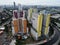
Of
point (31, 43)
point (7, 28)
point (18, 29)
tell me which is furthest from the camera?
point (7, 28)

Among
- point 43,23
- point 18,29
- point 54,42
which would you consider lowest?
point 54,42

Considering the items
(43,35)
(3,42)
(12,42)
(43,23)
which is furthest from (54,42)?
(3,42)

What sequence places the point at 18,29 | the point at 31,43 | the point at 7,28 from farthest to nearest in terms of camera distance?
the point at 7,28
the point at 18,29
the point at 31,43

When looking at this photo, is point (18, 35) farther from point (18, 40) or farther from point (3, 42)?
point (3, 42)

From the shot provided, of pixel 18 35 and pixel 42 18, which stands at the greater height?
pixel 42 18

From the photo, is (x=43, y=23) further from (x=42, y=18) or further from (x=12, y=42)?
(x=12, y=42)

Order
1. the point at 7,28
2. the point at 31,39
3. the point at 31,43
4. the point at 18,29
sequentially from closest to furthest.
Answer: the point at 31,43 → the point at 31,39 → the point at 18,29 → the point at 7,28

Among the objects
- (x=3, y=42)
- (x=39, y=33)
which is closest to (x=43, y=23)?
(x=39, y=33)

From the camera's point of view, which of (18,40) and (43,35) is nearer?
(18,40)

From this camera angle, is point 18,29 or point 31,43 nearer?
point 31,43
